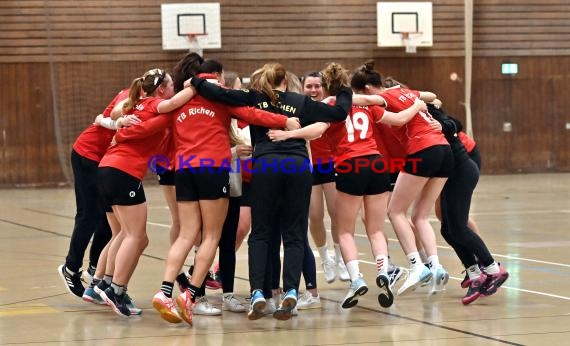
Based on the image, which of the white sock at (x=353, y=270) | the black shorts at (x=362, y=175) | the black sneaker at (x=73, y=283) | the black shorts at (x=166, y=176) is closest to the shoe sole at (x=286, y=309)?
the white sock at (x=353, y=270)

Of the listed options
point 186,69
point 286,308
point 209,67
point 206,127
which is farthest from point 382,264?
point 186,69

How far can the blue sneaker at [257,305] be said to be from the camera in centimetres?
698

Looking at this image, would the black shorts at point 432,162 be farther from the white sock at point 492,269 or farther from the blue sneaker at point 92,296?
the blue sneaker at point 92,296

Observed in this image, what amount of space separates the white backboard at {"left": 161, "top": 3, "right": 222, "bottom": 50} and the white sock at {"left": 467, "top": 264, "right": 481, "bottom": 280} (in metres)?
16.6

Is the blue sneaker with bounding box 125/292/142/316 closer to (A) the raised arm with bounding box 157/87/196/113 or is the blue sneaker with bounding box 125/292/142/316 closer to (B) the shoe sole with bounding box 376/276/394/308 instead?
(A) the raised arm with bounding box 157/87/196/113

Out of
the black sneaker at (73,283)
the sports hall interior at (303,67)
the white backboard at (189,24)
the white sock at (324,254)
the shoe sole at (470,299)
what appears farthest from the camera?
the white backboard at (189,24)

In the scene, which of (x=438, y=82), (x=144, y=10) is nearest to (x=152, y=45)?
(x=144, y=10)

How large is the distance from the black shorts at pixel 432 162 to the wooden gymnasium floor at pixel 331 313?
1022mm

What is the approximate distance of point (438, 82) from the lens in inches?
1012

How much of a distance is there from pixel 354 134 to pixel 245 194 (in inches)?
38.3

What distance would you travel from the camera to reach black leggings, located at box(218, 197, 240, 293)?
7727 mm

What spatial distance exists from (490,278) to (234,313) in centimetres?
204

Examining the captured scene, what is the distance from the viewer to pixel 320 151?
353 inches

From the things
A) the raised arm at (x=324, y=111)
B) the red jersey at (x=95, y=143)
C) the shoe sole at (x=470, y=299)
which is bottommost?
the shoe sole at (x=470, y=299)
